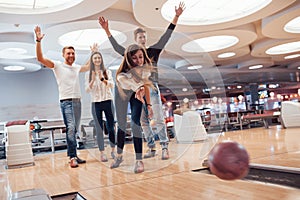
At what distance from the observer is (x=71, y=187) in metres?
1.87

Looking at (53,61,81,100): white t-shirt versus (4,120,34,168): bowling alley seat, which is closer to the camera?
(53,61,81,100): white t-shirt

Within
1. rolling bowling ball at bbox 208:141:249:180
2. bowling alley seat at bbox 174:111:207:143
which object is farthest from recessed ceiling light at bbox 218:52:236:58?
rolling bowling ball at bbox 208:141:249:180

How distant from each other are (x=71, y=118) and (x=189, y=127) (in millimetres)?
2154

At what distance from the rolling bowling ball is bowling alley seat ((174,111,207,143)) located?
365 cm

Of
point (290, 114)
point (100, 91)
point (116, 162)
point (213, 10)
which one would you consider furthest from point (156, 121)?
point (290, 114)

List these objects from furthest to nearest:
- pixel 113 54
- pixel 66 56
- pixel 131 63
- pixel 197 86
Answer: pixel 66 56 < pixel 197 86 < pixel 113 54 < pixel 131 63

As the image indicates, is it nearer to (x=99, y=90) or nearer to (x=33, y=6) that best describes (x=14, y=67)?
(x=33, y=6)

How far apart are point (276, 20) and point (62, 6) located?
14.3 ft

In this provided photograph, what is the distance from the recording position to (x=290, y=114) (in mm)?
5852

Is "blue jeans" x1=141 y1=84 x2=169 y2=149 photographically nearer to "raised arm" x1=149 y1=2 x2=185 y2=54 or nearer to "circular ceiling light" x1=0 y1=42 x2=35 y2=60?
"raised arm" x1=149 y1=2 x2=185 y2=54

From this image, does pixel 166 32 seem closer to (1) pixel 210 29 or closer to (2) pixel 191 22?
(2) pixel 191 22

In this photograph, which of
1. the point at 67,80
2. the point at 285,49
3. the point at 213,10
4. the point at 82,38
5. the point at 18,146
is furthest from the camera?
the point at 285,49

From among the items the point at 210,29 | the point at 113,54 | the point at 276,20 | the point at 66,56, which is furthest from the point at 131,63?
the point at 276,20

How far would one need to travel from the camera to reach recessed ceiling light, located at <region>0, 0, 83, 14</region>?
4.40 metres
